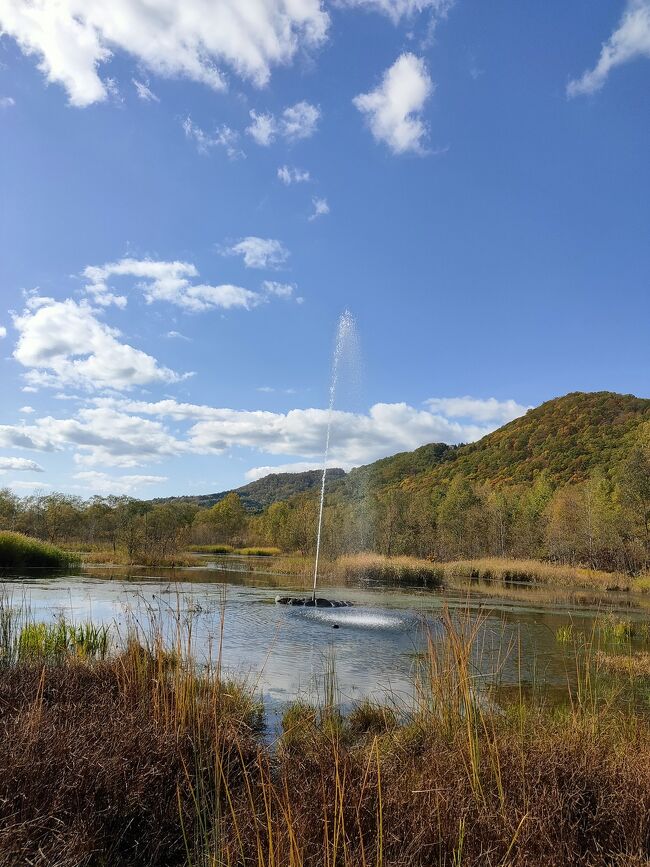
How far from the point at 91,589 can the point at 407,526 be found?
44.5 meters

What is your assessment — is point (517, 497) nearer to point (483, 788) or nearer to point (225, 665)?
point (225, 665)

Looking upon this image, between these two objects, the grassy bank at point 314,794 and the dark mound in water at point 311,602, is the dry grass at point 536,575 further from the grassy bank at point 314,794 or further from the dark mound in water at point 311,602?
the grassy bank at point 314,794

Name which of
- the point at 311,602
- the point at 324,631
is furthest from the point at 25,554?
the point at 324,631

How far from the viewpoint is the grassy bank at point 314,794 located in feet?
9.80

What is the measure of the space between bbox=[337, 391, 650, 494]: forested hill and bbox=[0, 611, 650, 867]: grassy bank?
6358 cm

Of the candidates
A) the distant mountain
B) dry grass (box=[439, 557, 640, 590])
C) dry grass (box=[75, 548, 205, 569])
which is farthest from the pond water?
the distant mountain

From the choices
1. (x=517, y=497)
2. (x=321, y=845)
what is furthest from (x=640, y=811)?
(x=517, y=497)

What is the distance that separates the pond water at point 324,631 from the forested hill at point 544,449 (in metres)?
46.4

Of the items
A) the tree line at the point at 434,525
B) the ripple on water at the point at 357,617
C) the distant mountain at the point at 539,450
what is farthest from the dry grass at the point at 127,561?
the distant mountain at the point at 539,450

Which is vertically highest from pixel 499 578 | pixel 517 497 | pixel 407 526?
pixel 517 497

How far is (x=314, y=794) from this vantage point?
3.56m

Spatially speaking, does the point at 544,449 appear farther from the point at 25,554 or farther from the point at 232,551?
the point at 25,554

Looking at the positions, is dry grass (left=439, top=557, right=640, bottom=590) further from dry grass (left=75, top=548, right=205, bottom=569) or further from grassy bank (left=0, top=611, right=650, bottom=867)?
grassy bank (left=0, top=611, right=650, bottom=867)

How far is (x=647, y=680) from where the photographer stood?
10180 millimetres
